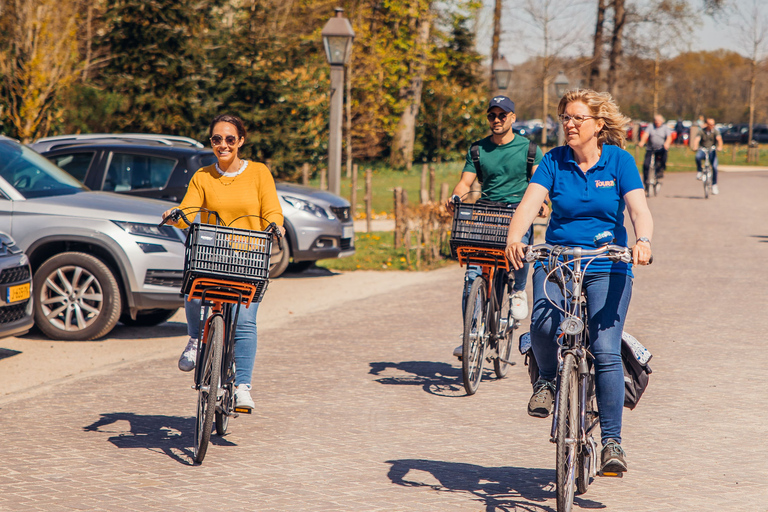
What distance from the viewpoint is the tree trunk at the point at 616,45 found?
41094 millimetres

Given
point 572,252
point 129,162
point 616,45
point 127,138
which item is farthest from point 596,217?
point 616,45

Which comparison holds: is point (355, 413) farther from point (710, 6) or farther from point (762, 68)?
point (762, 68)

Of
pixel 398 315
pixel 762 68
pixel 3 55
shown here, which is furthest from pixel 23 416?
pixel 762 68

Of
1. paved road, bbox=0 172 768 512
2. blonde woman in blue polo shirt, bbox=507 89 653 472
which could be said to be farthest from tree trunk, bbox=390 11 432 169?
blonde woman in blue polo shirt, bbox=507 89 653 472

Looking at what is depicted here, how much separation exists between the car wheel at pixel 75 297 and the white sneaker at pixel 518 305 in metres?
3.46

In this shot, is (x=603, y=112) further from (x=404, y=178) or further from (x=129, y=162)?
(x=404, y=178)

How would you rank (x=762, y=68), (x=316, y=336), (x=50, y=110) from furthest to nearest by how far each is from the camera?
(x=762, y=68), (x=50, y=110), (x=316, y=336)

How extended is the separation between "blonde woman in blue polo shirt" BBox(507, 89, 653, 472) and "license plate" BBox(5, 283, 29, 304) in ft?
14.4

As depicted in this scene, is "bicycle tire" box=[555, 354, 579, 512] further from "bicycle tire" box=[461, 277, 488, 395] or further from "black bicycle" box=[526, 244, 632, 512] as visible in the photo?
"bicycle tire" box=[461, 277, 488, 395]

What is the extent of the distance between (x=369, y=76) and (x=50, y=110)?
790 inches

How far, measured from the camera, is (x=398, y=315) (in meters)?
9.97

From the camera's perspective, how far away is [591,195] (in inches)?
173

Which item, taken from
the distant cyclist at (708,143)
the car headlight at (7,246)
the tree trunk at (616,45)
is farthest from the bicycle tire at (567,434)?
the tree trunk at (616,45)

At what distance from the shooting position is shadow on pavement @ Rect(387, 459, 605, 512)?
4461 millimetres
